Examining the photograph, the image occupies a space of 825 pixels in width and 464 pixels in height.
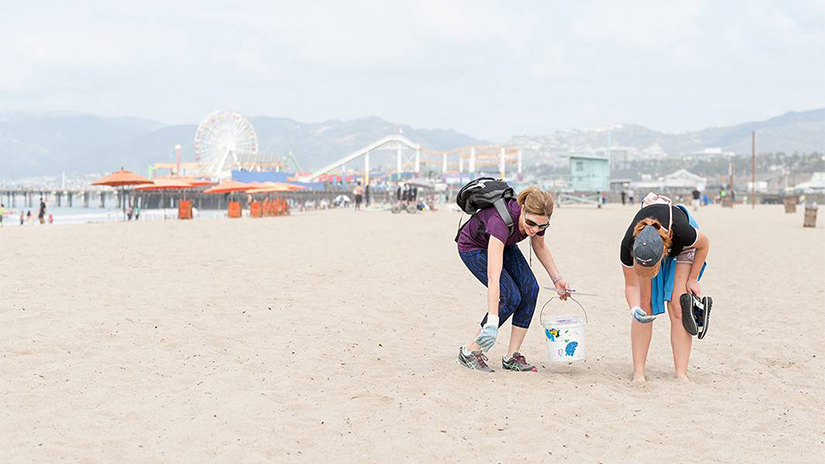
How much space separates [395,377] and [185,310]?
3.10 metres

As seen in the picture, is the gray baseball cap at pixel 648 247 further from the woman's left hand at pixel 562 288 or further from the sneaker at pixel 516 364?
the sneaker at pixel 516 364

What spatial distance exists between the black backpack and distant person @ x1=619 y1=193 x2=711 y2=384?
74 centimetres

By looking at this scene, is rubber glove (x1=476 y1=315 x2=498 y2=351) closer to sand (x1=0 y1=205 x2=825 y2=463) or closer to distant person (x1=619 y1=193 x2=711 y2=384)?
sand (x1=0 y1=205 x2=825 y2=463)

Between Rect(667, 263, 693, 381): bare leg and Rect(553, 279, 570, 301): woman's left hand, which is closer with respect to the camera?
Rect(667, 263, 693, 381): bare leg

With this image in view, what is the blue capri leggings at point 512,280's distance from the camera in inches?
177

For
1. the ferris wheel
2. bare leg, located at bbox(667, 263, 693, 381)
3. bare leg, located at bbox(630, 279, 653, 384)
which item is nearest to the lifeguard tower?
bare leg, located at bbox(667, 263, 693, 381)

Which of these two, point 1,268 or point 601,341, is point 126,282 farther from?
point 601,341

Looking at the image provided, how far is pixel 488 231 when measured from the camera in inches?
170

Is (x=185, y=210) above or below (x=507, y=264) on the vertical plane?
above

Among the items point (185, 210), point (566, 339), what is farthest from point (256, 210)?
point (566, 339)

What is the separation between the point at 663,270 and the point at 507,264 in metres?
0.98

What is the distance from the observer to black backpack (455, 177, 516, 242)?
4.30m

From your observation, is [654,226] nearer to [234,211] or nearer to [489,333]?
[489,333]

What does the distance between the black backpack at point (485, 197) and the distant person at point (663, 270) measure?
29.2 inches
